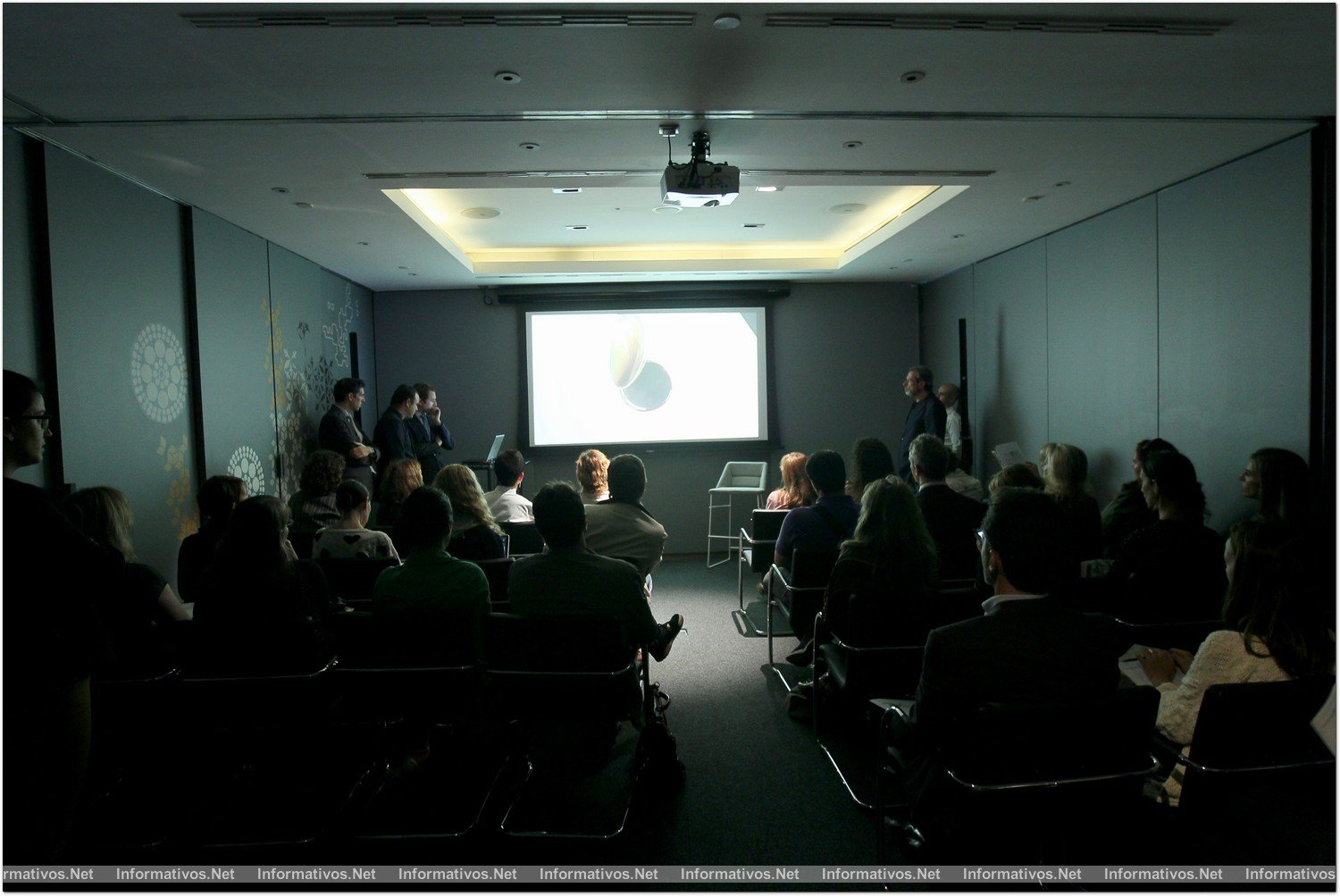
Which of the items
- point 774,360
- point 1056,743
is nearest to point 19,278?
point 1056,743

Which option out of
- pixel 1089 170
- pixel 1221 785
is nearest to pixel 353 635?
pixel 1221 785

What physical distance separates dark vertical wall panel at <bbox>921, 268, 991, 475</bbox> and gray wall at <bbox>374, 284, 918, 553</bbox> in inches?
8.6

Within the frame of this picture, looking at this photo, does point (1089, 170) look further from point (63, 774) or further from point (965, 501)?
point (63, 774)

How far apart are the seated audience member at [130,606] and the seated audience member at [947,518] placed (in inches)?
121

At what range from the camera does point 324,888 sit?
2355 mm

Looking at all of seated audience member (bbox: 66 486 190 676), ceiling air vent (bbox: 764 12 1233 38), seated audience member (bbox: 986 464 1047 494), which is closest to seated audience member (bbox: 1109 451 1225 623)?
seated audience member (bbox: 986 464 1047 494)

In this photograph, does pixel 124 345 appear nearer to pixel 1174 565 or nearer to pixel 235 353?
pixel 235 353

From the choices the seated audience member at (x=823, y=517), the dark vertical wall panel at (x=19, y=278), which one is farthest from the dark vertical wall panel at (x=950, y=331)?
the dark vertical wall panel at (x=19, y=278)

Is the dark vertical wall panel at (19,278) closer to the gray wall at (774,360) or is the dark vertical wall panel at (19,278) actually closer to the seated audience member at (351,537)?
the seated audience member at (351,537)

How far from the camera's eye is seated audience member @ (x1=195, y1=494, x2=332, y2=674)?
2461 mm

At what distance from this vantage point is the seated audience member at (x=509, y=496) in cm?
455

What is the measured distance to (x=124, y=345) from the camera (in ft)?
12.5

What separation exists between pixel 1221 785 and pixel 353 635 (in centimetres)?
250

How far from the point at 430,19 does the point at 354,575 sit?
7.13ft
